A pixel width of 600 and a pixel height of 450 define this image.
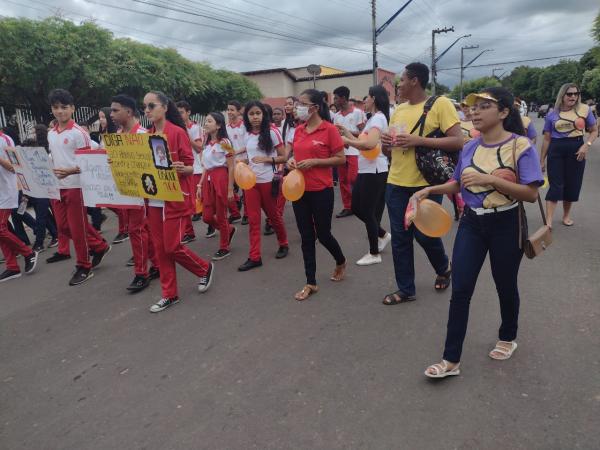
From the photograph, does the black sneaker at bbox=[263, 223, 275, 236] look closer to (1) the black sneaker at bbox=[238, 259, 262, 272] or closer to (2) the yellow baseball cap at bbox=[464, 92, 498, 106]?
(1) the black sneaker at bbox=[238, 259, 262, 272]

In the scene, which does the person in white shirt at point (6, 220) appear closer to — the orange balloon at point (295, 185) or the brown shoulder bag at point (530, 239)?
the orange balloon at point (295, 185)

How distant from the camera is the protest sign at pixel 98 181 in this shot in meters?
4.90

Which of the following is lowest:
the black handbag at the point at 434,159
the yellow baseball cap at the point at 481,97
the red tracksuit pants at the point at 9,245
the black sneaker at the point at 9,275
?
the black sneaker at the point at 9,275

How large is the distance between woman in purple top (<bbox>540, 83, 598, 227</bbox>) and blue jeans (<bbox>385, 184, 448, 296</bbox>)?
2978mm

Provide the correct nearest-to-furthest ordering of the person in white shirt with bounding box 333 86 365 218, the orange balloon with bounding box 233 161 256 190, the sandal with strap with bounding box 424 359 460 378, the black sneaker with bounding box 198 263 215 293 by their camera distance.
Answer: the sandal with strap with bounding box 424 359 460 378
the black sneaker with bounding box 198 263 215 293
the orange balloon with bounding box 233 161 256 190
the person in white shirt with bounding box 333 86 365 218

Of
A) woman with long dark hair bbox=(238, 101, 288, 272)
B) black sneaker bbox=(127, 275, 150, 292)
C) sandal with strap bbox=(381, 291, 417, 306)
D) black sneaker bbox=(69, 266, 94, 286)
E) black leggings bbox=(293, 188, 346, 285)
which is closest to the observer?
sandal with strap bbox=(381, 291, 417, 306)

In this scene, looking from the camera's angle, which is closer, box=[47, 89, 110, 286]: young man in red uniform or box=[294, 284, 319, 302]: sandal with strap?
box=[294, 284, 319, 302]: sandal with strap

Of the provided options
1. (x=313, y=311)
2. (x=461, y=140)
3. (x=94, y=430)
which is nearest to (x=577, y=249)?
(x=461, y=140)

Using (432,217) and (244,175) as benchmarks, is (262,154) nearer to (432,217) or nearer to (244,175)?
(244,175)

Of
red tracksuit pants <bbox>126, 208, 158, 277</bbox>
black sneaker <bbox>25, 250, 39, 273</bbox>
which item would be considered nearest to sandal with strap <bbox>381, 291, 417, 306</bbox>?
red tracksuit pants <bbox>126, 208, 158, 277</bbox>

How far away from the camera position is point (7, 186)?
5625mm

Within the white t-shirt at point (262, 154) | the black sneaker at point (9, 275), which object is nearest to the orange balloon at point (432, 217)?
the white t-shirt at point (262, 154)

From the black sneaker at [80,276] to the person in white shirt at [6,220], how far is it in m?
0.95

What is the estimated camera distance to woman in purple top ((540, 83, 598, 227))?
6.02m
